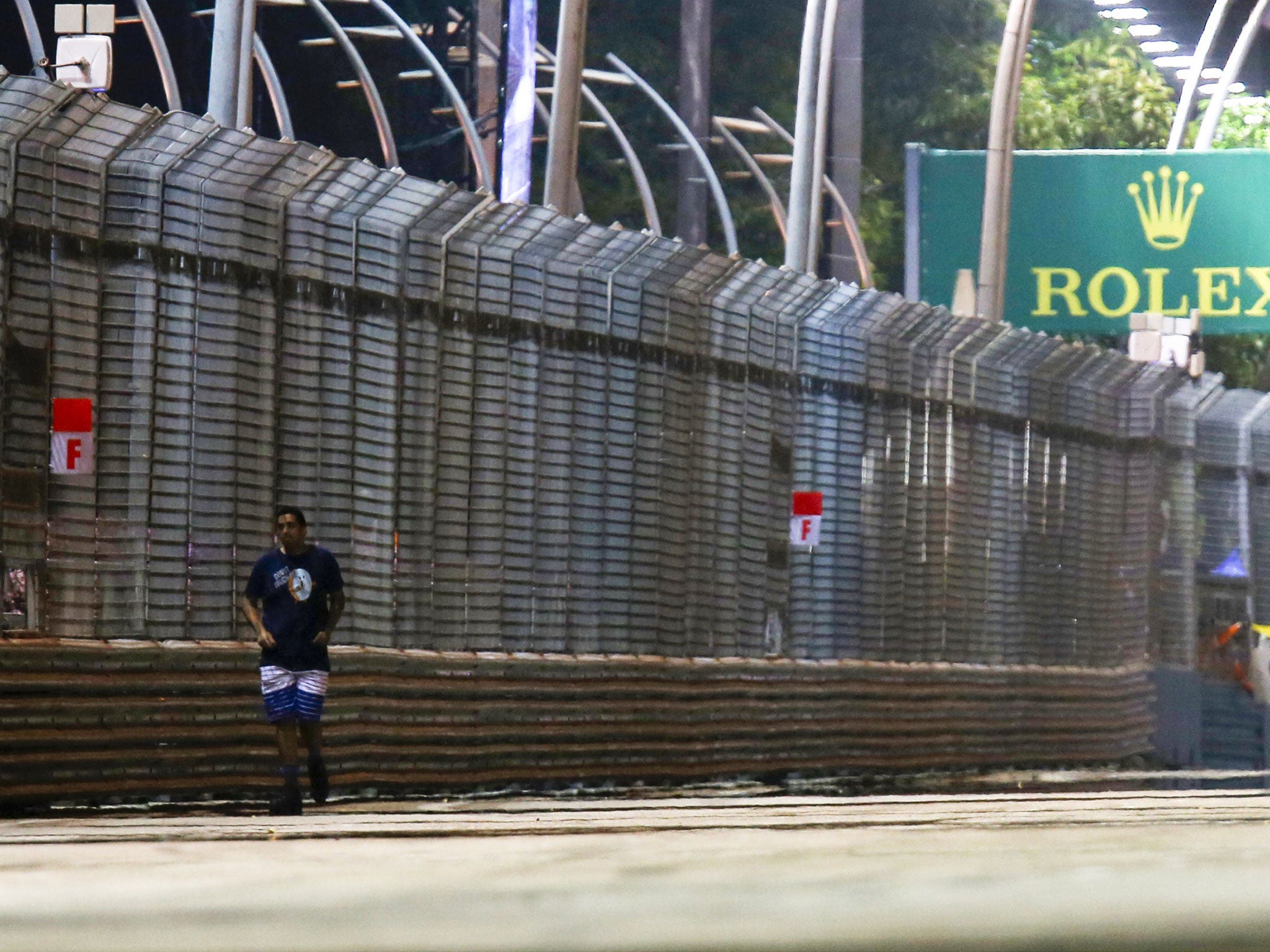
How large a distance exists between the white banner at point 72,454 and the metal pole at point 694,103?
106 feet

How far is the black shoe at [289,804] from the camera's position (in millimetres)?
10930

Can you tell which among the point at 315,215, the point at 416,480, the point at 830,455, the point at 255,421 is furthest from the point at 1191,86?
the point at 255,421

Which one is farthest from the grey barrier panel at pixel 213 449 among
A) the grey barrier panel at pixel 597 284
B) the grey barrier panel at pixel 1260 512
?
the grey barrier panel at pixel 1260 512

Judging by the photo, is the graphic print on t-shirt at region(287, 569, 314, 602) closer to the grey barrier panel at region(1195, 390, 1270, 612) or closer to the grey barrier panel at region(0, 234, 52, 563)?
the grey barrier panel at region(0, 234, 52, 563)

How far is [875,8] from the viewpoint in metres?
57.2

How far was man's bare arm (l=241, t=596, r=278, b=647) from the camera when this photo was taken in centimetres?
1117

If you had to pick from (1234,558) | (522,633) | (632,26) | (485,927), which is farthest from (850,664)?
(632,26)

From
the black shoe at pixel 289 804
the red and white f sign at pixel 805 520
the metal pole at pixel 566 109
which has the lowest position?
the black shoe at pixel 289 804

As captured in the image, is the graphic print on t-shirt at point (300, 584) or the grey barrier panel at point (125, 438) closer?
the grey barrier panel at point (125, 438)

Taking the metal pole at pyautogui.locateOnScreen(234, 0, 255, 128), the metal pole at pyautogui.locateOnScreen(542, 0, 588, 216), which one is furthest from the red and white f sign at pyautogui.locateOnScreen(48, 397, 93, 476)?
the metal pole at pyautogui.locateOnScreen(542, 0, 588, 216)

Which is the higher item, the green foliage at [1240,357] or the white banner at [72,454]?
the green foliage at [1240,357]

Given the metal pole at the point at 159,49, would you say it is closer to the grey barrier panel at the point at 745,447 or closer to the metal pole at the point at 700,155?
the metal pole at the point at 700,155

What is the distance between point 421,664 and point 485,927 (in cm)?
1235

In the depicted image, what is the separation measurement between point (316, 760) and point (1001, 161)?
1592 cm
